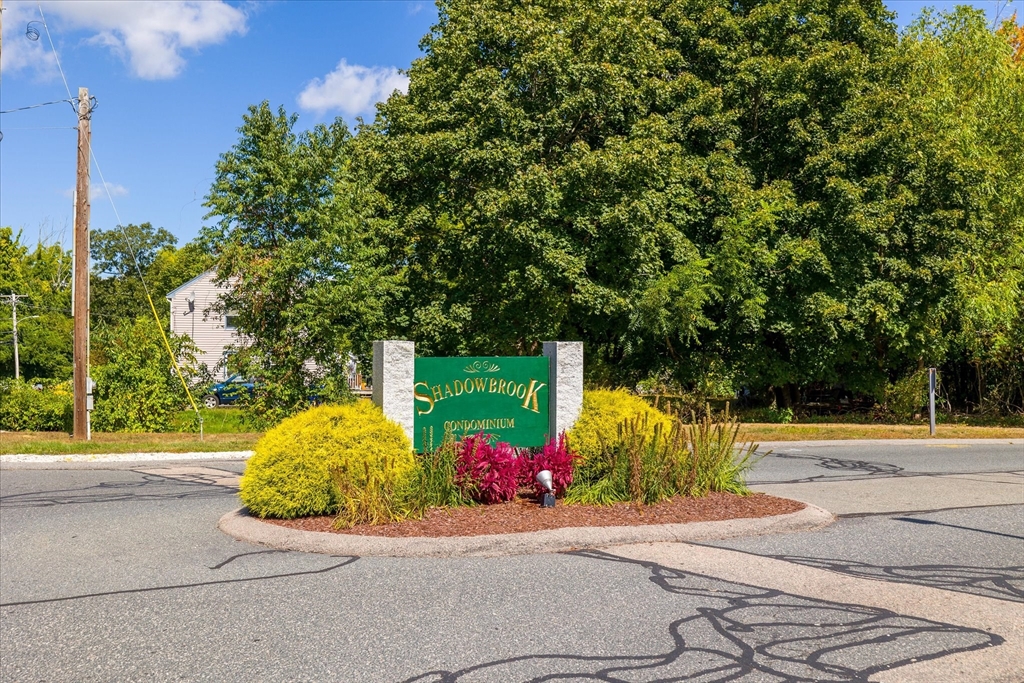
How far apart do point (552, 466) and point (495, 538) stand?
200cm

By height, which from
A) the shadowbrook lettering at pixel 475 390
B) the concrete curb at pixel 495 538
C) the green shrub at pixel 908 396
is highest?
the shadowbrook lettering at pixel 475 390

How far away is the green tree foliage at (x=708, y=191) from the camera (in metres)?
20.8

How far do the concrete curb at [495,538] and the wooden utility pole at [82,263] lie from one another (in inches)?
466

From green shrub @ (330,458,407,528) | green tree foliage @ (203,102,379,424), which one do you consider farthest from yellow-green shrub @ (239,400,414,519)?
green tree foliage @ (203,102,379,424)

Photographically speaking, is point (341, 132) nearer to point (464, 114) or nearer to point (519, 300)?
point (464, 114)

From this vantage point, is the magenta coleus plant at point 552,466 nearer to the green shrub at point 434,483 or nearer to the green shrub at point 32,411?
the green shrub at point 434,483

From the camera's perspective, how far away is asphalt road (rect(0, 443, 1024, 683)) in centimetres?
478

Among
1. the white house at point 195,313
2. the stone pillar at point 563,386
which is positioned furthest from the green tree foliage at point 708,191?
the white house at point 195,313

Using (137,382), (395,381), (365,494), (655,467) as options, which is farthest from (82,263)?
(655,467)

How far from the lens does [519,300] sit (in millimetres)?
21422

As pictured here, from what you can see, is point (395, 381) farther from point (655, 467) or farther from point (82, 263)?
point (82, 263)

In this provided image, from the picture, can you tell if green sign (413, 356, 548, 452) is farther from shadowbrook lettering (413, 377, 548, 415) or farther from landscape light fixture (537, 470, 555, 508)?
landscape light fixture (537, 470, 555, 508)

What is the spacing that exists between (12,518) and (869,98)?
2322 cm

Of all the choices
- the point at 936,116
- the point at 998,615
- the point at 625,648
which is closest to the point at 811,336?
the point at 936,116
